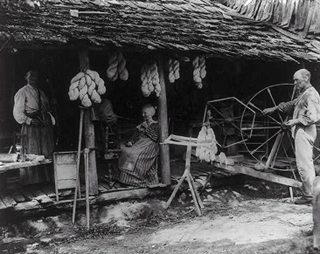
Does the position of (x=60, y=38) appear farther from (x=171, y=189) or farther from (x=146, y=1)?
(x=146, y=1)

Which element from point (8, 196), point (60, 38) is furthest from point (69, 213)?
point (60, 38)

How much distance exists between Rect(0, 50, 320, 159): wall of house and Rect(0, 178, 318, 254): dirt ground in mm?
2300

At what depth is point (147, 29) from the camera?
7988mm

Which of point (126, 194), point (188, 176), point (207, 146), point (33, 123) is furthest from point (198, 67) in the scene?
point (33, 123)

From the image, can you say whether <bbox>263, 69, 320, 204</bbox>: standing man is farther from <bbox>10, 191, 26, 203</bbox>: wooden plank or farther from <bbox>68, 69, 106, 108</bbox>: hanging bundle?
<bbox>10, 191, 26, 203</bbox>: wooden plank

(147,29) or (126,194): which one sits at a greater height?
(147,29)

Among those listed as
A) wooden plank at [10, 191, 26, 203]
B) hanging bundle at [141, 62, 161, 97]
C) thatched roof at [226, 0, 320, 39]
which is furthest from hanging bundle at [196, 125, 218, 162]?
thatched roof at [226, 0, 320, 39]

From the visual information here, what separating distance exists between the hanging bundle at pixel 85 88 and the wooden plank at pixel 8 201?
2.03 m

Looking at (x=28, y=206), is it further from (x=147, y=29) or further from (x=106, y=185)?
(x=147, y=29)

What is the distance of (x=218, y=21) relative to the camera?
9.99 metres

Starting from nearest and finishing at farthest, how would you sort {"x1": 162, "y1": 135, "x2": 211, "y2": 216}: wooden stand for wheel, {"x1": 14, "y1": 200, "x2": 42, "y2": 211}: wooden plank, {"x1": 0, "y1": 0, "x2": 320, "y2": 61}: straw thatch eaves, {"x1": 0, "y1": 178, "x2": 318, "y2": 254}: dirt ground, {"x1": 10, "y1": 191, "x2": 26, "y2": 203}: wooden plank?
1. {"x1": 0, "y1": 178, "x2": 318, "y2": 254}: dirt ground
2. {"x1": 14, "y1": 200, "x2": 42, "y2": 211}: wooden plank
3. {"x1": 0, "y1": 0, "x2": 320, "y2": 61}: straw thatch eaves
4. {"x1": 10, "y1": 191, "x2": 26, "y2": 203}: wooden plank
5. {"x1": 162, "y1": 135, "x2": 211, "y2": 216}: wooden stand for wheel

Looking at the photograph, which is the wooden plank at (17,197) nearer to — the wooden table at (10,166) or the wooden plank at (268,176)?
the wooden table at (10,166)

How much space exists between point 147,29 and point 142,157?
267cm

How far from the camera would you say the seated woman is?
759 centimetres
